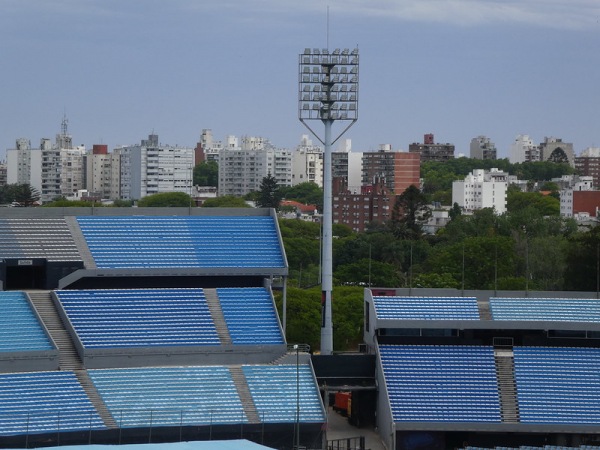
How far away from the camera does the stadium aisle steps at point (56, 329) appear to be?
4434cm

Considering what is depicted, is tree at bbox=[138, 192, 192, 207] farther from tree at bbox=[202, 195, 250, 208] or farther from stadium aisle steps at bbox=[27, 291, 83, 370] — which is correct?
stadium aisle steps at bbox=[27, 291, 83, 370]

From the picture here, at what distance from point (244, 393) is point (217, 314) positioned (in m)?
4.10

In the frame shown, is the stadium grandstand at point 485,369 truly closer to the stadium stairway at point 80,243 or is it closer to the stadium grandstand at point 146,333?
the stadium grandstand at point 146,333

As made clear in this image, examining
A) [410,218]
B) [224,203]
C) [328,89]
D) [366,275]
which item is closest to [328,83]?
[328,89]

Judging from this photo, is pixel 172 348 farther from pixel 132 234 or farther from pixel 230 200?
pixel 230 200

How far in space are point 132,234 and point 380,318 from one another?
935cm

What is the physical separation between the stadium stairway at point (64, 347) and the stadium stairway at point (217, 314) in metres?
4.86

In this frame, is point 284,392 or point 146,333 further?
point 146,333

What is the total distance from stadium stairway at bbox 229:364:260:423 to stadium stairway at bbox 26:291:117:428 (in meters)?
4.28

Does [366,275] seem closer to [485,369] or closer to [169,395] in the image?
[485,369]

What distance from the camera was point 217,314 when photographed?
4766cm

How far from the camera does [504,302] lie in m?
49.1

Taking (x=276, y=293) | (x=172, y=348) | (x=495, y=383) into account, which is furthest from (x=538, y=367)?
(x=276, y=293)

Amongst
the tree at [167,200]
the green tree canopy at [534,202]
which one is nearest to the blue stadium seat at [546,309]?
the tree at [167,200]
